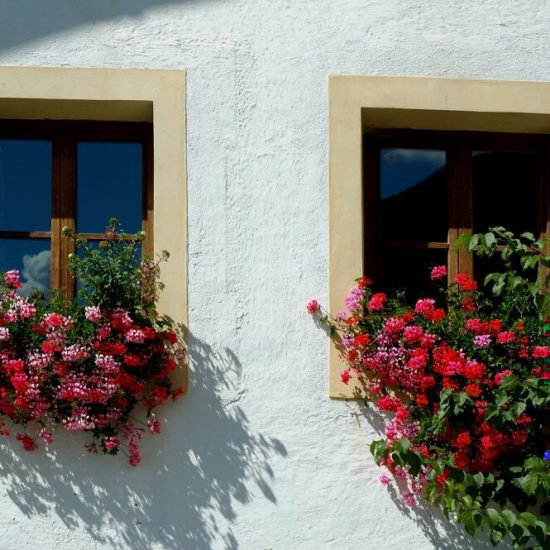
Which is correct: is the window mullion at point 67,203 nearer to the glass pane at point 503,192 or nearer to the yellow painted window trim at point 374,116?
the yellow painted window trim at point 374,116

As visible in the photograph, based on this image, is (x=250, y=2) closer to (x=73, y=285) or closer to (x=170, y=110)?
(x=170, y=110)

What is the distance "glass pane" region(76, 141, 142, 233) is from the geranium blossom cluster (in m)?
1.04

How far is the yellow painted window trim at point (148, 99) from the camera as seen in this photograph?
556 centimetres

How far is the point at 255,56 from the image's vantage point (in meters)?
5.73

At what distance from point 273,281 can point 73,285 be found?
0.92m

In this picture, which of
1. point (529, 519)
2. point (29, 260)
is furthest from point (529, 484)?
point (29, 260)

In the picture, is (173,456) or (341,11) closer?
(173,456)

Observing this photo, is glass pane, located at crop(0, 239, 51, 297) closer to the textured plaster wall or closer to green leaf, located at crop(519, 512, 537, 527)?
the textured plaster wall

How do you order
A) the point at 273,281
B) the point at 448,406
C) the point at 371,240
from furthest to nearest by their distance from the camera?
1. the point at 371,240
2. the point at 273,281
3. the point at 448,406

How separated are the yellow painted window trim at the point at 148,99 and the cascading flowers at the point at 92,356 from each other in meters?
0.28

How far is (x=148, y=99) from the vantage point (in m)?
5.63

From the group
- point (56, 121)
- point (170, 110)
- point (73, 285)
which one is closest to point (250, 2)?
point (170, 110)

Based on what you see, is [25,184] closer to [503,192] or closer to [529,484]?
[503,192]

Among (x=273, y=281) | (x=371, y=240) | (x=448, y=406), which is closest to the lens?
(x=448, y=406)
